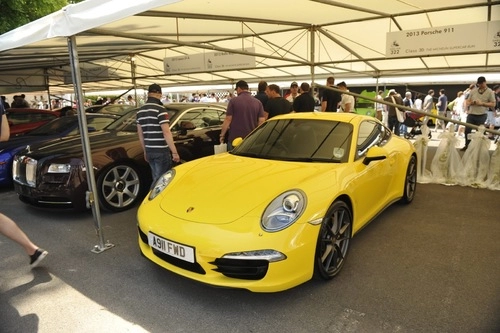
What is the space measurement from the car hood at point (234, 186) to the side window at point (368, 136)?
1.64ft

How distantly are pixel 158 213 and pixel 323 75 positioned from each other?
12.9 meters

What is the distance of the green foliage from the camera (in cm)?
962

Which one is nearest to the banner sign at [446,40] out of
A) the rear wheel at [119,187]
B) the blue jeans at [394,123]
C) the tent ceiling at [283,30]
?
the tent ceiling at [283,30]

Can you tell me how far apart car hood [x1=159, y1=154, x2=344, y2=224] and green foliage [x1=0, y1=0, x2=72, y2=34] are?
30.3ft

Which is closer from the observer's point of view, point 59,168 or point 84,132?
point 84,132

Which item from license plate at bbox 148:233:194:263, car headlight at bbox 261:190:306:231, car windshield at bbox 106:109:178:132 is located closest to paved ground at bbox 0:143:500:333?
license plate at bbox 148:233:194:263

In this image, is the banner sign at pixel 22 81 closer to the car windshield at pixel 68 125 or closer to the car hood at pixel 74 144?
the car windshield at pixel 68 125

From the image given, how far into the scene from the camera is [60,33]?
322cm

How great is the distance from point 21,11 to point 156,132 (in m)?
8.66

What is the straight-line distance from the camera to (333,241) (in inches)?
114

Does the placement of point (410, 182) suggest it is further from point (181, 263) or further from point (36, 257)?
point (36, 257)

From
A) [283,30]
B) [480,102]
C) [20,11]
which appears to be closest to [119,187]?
[283,30]

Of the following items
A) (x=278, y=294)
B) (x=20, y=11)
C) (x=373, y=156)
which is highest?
(x=20, y=11)

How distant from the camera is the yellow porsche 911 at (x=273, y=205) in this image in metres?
2.42
